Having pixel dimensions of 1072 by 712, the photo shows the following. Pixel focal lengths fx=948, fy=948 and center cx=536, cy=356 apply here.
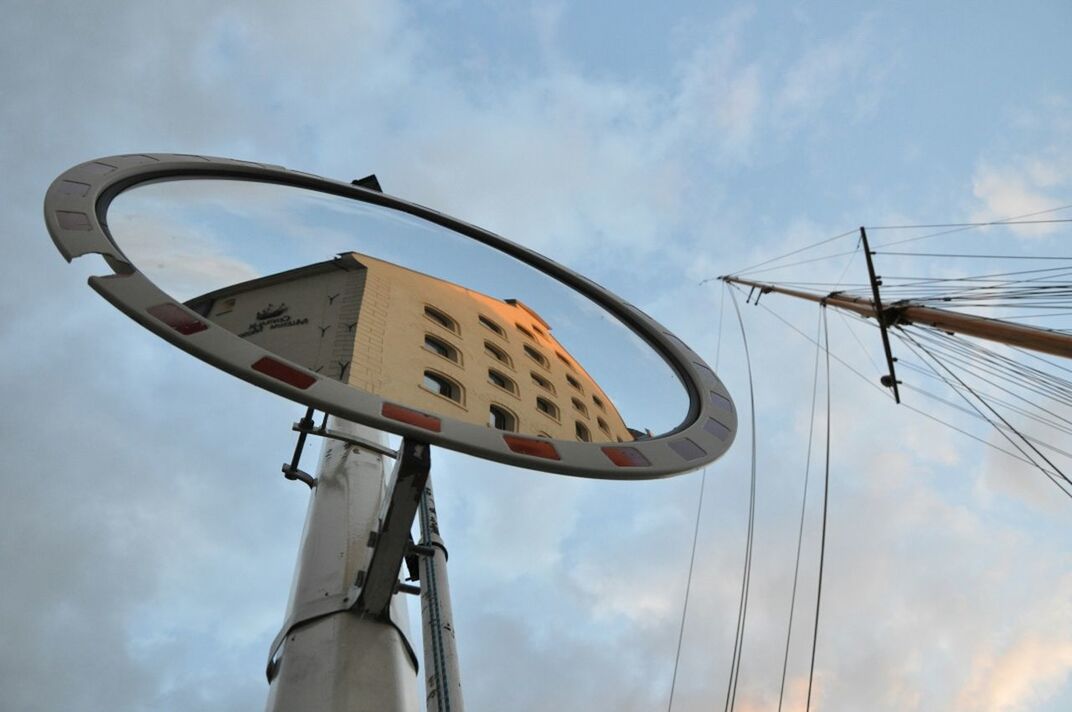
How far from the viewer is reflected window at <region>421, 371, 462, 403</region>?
4371mm

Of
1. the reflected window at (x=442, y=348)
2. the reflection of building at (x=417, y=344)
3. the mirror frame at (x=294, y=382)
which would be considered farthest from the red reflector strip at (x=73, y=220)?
the reflected window at (x=442, y=348)

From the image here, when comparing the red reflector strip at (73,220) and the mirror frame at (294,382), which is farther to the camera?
the red reflector strip at (73,220)

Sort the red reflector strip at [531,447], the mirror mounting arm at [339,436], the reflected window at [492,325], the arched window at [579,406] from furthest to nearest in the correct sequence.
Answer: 1. the mirror mounting arm at [339,436]
2. the reflected window at [492,325]
3. the arched window at [579,406]
4. the red reflector strip at [531,447]

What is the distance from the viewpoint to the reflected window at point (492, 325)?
5512 mm

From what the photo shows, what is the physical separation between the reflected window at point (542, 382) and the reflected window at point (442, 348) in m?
0.51

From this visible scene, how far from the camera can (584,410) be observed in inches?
203

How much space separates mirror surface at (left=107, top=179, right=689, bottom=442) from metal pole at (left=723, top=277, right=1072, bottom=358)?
11.2 meters

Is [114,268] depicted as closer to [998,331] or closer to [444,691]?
[444,691]

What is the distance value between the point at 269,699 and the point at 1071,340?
45.8 ft

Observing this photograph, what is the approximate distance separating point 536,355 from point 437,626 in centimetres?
165

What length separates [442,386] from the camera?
444 centimetres

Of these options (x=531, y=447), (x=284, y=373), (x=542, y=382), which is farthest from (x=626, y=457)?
(x=284, y=373)

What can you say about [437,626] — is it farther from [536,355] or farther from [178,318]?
[178,318]

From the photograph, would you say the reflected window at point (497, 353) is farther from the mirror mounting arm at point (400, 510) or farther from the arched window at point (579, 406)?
the mirror mounting arm at point (400, 510)
